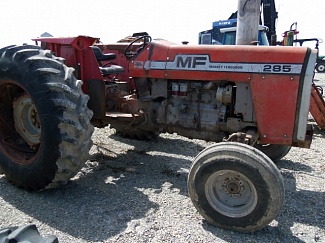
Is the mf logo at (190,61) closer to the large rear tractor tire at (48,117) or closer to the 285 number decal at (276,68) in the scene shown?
the 285 number decal at (276,68)

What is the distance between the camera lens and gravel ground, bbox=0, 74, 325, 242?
2.76 metres

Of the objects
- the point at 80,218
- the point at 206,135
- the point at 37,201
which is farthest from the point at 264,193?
the point at 37,201

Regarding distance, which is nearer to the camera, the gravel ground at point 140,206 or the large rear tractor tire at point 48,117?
the gravel ground at point 140,206

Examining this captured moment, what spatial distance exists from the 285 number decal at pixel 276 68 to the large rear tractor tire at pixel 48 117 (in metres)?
1.73

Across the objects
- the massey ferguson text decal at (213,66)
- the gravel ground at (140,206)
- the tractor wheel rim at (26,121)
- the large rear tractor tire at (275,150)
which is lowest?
the gravel ground at (140,206)

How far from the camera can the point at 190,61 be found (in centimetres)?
356

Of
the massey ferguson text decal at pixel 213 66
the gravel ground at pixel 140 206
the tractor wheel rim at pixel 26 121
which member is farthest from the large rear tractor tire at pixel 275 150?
the tractor wheel rim at pixel 26 121

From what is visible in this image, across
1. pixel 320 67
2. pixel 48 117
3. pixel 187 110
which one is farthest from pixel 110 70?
pixel 320 67

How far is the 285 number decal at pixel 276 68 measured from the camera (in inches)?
122

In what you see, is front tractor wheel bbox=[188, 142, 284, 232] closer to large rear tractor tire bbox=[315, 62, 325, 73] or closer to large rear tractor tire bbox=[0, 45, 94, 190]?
large rear tractor tire bbox=[0, 45, 94, 190]

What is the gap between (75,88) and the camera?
324 centimetres

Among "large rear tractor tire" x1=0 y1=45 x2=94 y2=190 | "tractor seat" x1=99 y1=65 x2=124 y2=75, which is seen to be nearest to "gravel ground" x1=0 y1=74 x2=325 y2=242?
"large rear tractor tire" x1=0 y1=45 x2=94 y2=190

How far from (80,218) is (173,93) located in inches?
67.4

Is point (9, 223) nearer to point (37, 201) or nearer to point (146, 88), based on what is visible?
point (37, 201)
